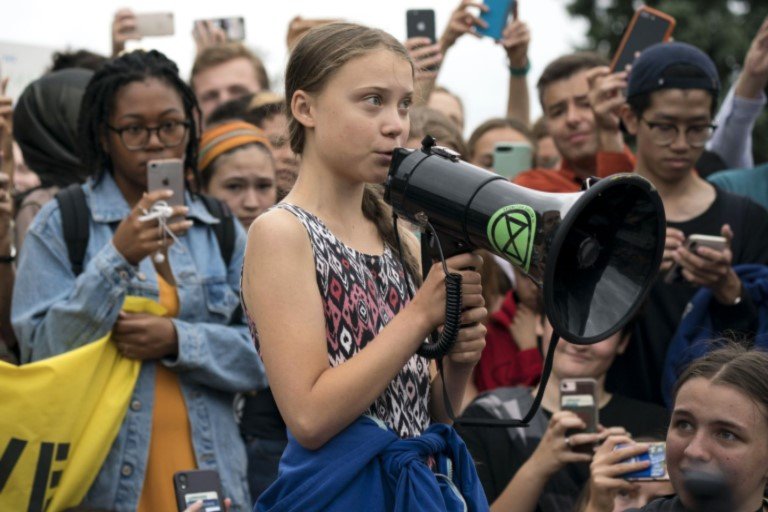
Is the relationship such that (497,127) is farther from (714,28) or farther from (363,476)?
(714,28)

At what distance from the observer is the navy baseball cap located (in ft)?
17.0

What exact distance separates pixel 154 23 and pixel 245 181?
1.59m

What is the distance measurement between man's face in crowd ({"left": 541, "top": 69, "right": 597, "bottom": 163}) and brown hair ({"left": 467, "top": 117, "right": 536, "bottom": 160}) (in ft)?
1.96

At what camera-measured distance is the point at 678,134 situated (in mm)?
5133

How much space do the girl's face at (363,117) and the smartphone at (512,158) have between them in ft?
10.6

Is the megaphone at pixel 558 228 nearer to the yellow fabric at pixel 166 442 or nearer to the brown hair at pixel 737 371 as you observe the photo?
the brown hair at pixel 737 371

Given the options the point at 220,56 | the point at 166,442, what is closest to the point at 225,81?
the point at 220,56

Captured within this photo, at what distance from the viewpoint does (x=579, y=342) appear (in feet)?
9.30

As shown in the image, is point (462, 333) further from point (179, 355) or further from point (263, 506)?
point (179, 355)

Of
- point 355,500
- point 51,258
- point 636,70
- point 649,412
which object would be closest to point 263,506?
point 355,500

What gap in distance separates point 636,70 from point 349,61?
8.10 ft

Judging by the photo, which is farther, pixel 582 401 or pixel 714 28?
pixel 714 28

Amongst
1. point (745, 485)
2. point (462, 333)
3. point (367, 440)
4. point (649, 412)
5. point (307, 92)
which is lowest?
point (649, 412)

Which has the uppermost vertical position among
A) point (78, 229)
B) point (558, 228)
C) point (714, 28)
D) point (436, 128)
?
point (558, 228)
